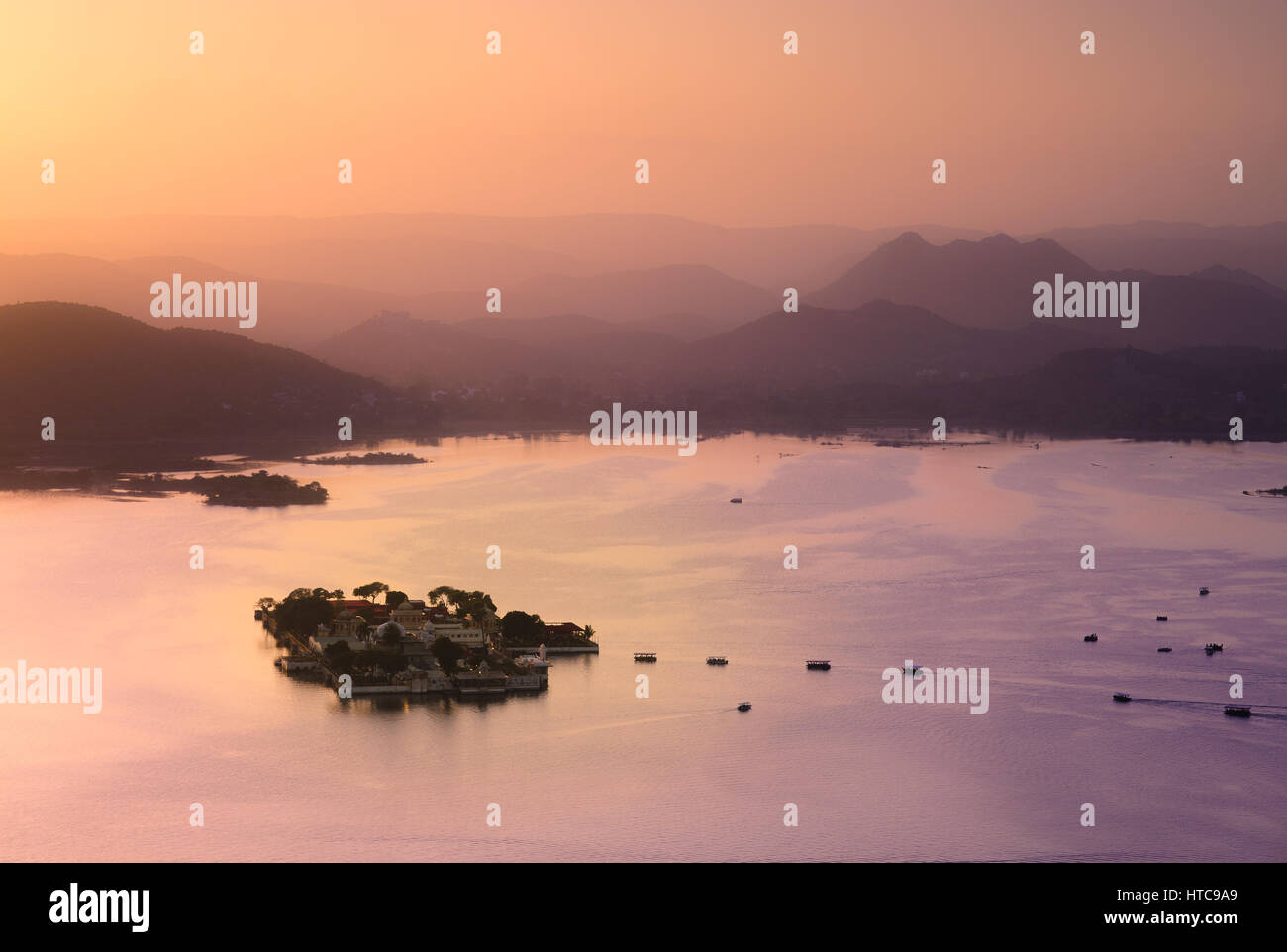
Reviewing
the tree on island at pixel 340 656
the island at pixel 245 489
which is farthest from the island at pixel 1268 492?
the tree on island at pixel 340 656

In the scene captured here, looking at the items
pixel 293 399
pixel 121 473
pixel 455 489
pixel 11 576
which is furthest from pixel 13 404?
pixel 11 576

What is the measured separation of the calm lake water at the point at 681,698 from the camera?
10.1m

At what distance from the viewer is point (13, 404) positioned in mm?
47281

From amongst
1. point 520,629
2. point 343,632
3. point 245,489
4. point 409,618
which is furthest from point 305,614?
point 245,489

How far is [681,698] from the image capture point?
13.3 meters

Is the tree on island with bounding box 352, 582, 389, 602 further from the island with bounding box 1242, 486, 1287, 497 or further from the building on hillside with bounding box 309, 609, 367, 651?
the island with bounding box 1242, 486, 1287, 497

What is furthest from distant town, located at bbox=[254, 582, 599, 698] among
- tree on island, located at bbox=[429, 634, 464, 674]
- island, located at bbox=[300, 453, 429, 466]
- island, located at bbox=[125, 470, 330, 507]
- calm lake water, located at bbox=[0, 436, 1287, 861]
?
island, located at bbox=[300, 453, 429, 466]

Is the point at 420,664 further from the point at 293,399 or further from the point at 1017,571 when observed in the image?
the point at 293,399

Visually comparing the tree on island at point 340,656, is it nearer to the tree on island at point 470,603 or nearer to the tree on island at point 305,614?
the tree on island at point 305,614

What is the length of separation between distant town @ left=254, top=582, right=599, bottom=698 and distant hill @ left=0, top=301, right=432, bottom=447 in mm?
30718

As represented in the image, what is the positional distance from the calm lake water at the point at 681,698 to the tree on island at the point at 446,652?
1.70ft

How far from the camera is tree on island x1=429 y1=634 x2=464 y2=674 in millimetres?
13578

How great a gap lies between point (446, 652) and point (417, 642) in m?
0.49

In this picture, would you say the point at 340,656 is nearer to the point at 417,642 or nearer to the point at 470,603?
the point at 417,642
